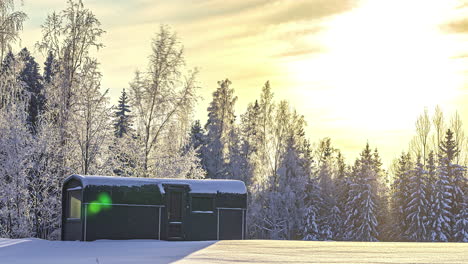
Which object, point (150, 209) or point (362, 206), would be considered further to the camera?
point (362, 206)

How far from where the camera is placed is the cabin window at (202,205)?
24.7 meters

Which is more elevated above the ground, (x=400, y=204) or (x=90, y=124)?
(x=90, y=124)

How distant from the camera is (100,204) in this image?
22891 millimetres

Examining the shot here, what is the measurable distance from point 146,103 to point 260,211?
17.3 m

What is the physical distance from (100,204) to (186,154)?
1289 cm

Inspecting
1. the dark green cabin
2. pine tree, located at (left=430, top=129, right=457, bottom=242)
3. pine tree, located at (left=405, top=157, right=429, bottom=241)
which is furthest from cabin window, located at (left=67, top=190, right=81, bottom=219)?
pine tree, located at (left=405, top=157, right=429, bottom=241)

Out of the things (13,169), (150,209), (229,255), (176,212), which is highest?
(13,169)

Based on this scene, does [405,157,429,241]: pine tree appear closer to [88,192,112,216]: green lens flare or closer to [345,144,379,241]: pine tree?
[345,144,379,241]: pine tree

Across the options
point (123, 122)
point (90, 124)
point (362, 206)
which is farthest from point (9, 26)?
point (362, 206)

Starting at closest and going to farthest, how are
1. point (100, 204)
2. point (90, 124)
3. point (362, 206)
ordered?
point (100, 204) → point (90, 124) → point (362, 206)

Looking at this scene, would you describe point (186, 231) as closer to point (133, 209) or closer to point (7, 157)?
point (133, 209)

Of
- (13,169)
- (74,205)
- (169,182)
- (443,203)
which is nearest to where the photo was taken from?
(74,205)

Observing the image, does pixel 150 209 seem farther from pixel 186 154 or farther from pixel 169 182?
pixel 186 154

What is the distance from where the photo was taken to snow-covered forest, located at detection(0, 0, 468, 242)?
31.7m
